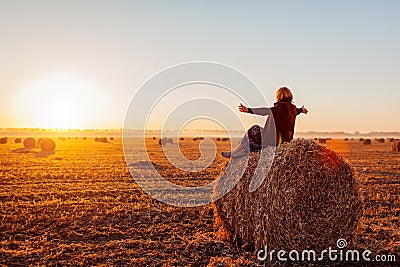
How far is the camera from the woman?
721cm

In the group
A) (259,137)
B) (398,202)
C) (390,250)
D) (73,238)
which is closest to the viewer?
(390,250)

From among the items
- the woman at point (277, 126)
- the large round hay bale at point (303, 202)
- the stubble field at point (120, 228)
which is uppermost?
the woman at point (277, 126)

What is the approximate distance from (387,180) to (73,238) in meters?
13.5

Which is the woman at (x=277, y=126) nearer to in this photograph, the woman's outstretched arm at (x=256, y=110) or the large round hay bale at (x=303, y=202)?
the woman's outstretched arm at (x=256, y=110)

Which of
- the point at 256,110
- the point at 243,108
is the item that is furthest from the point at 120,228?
the point at 256,110

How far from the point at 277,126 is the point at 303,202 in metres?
1.54

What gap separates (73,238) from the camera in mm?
8078

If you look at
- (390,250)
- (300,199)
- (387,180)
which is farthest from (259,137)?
(387,180)

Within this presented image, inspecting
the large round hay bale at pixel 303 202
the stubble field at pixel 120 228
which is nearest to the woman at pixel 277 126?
the large round hay bale at pixel 303 202

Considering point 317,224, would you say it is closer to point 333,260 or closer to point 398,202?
point 333,260

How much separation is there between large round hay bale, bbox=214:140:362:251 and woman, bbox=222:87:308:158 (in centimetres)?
41

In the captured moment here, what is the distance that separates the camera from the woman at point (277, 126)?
7207 millimetres

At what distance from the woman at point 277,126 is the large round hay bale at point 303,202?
0.41 meters

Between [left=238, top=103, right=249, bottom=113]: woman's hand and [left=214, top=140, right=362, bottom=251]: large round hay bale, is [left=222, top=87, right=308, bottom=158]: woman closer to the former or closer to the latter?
[left=238, top=103, right=249, bottom=113]: woman's hand
